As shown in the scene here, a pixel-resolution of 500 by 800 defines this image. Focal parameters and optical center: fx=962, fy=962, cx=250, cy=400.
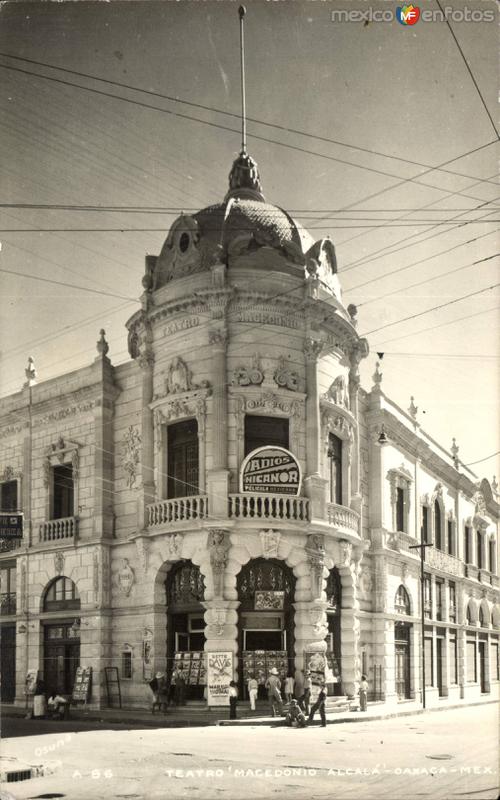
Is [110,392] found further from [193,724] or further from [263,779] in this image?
[263,779]

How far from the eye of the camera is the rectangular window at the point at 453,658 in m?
42.0

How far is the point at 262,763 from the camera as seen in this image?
1803 centimetres

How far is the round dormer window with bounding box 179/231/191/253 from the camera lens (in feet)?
101

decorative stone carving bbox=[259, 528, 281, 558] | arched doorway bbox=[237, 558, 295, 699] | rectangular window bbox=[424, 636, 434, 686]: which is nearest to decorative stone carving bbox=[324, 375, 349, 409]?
decorative stone carving bbox=[259, 528, 281, 558]

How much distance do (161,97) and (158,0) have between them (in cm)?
331

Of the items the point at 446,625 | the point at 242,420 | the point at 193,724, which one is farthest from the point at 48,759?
the point at 446,625

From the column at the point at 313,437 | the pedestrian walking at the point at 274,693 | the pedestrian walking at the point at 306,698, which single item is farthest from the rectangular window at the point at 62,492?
the pedestrian walking at the point at 306,698

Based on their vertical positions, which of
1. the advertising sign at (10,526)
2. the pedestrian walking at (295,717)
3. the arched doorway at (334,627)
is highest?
the advertising sign at (10,526)

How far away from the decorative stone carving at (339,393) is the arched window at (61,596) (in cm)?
1074

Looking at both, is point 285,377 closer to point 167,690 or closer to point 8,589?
point 167,690

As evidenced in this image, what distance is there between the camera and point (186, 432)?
30094 millimetres

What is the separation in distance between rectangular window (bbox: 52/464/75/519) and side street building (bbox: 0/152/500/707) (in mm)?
67

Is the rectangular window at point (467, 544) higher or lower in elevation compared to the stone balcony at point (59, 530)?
lower

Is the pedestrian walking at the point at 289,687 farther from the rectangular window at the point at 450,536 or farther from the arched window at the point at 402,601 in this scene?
the rectangular window at the point at 450,536
